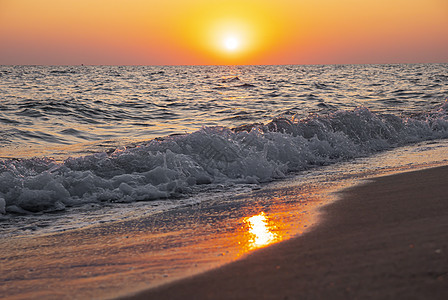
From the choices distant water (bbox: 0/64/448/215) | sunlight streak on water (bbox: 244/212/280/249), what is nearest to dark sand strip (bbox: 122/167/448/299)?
sunlight streak on water (bbox: 244/212/280/249)

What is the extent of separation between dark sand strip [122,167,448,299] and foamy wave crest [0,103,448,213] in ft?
9.16

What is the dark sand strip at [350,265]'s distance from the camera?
6.50 ft

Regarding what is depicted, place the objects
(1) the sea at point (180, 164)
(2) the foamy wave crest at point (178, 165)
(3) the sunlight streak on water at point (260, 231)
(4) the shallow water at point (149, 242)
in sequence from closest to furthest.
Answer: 1. (4) the shallow water at point (149, 242)
2. (3) the sunlight streak on water at point (260, 231)
3. (1) the sea at point (180, 164)
4. (2) the foamy wave crest at point (178, 165)

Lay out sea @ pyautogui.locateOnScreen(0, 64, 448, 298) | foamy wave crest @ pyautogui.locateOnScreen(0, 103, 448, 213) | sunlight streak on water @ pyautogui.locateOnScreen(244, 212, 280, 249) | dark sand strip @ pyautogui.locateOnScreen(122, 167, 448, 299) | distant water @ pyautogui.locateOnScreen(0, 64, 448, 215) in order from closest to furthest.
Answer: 1. dark sand strip @ pyautogui.locateOnScreen(122, 167, 448, 299)
2. sunlight streak on water @ pyautogui.locateOnScreen(244, 212, 280, 249)
3. sea @ pyautogui.locateOnScreen(0, 64, 448, 298)
4. foamy wave crest @ pyautogui.locateOnScreen(0, 103, 448, 213)
5. distant water @ pyautogui.locateOnScreen(0, 64, 448, 215)

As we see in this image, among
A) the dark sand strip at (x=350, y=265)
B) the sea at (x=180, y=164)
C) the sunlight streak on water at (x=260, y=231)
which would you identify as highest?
the dark sand strip at (x=350, y=265)

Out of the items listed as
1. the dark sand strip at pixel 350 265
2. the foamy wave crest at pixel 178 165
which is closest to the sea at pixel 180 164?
the foamy wave crest at pixel 178 165

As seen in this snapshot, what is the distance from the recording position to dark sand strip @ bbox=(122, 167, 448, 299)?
6.50 ft

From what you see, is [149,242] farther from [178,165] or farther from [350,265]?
[178,165]

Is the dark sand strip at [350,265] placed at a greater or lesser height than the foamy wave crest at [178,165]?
greater

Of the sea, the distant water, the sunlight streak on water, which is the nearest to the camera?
the sunlight streak on water

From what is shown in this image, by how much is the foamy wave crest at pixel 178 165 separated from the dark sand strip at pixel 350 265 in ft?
9.16

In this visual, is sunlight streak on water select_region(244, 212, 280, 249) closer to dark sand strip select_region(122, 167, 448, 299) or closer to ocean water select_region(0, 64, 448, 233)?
dark sand strip select_region(122, 167, 448, 299)

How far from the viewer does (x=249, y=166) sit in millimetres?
6480

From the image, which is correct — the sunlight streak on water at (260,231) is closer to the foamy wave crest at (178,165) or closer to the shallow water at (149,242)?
the shallow water at (149,242)
